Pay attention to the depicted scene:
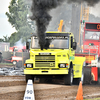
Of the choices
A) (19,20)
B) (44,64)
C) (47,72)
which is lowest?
(47,72)

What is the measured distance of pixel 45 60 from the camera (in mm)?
11984

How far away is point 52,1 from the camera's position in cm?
1289

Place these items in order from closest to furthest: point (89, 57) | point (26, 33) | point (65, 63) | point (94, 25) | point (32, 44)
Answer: point (65, 63) < point (32, 44) < point (89, 57) < point (94, 25) < point (26, 33)

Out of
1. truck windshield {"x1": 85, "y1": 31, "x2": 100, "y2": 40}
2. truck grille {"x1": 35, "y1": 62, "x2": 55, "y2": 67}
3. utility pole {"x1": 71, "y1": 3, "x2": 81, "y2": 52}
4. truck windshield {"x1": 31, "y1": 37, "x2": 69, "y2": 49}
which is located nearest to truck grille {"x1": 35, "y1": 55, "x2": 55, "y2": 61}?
truck grille {"x1": 35, "y1": 62, "x2": 55, "y2": 67}

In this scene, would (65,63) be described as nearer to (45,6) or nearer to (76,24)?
(45,6)

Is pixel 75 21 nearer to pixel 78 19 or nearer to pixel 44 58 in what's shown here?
pixel 78 19

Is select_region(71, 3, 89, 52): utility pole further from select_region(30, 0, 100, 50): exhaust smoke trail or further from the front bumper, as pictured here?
the front bumper

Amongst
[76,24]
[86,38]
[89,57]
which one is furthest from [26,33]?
[89,57]

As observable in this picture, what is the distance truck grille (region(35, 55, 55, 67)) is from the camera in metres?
11.9

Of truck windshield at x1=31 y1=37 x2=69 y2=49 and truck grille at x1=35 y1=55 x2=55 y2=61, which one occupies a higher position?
truck windshield at x1=31 y1=37 x2=69 y2=49

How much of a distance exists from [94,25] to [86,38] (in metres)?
1.15

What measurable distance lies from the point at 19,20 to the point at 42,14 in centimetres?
4381

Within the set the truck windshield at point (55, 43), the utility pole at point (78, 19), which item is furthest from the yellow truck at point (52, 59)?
the utility pole at point (78, 19)

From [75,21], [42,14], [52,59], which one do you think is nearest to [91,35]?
[42,14]
